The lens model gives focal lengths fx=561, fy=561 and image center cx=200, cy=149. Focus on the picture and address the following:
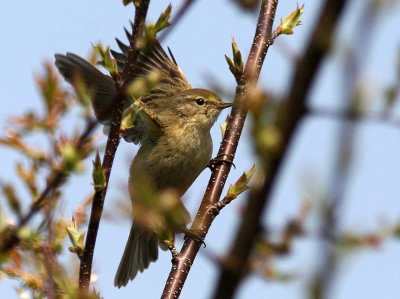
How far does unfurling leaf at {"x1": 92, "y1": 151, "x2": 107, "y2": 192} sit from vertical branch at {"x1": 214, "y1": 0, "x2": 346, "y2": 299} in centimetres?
125

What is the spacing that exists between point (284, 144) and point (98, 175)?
4.47 feet

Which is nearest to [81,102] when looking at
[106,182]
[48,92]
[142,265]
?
[48,92]

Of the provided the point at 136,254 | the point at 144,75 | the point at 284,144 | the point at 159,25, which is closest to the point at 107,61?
the point at 159,25

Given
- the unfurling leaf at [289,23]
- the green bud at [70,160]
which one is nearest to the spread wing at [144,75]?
the unfurling leaf at [289,23]

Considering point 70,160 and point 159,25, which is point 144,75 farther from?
point 70,160

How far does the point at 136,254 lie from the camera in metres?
6.26

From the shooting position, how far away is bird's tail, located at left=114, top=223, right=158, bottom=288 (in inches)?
238

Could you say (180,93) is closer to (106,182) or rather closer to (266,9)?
(266,9)

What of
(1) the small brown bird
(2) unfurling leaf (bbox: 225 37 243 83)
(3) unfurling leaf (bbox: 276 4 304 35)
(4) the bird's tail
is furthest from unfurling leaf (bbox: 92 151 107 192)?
(4) the bird's tail

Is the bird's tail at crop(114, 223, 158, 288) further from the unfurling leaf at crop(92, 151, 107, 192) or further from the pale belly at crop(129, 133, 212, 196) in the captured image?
the unfurling leaf at crop(92, 151, 107, 192)

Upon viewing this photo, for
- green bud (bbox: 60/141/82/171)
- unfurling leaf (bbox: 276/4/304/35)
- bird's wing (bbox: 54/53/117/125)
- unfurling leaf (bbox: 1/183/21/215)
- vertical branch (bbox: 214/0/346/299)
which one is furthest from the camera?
bird's wing (bbox: 54/53/117/125)

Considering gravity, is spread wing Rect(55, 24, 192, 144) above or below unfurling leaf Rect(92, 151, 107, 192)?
above

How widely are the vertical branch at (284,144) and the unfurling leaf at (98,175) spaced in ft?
4.12

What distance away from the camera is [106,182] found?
88.0 inches
